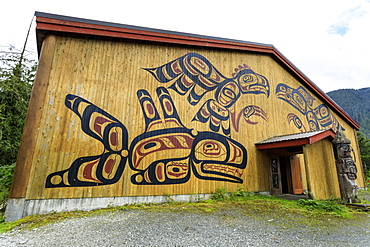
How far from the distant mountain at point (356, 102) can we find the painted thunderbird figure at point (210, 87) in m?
72.9

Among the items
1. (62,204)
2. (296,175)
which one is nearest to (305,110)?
(296,175)

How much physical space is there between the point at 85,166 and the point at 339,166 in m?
9.04

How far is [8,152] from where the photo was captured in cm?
1045

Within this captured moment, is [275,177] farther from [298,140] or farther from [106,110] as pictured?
[106,110]

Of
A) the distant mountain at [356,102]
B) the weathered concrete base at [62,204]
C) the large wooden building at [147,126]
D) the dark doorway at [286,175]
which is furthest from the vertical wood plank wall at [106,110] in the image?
the distant mountain at [356,102]

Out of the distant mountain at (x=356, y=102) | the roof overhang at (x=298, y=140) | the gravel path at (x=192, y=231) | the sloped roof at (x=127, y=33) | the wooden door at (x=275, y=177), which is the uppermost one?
the distant mountain at (x=356, y=102)

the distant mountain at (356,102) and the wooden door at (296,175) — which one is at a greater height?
the distant mountain at (356,102)

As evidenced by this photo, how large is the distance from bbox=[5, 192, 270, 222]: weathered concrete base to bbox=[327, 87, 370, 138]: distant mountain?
77.8 metres

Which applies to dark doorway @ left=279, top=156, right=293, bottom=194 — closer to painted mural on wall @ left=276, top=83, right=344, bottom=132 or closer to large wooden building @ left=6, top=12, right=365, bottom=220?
large wooden building @ left=6, top=12, right=365, bottom=220

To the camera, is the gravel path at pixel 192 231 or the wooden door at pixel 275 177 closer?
the gravel path at pixel 192 231

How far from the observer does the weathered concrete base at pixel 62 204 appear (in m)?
5.32

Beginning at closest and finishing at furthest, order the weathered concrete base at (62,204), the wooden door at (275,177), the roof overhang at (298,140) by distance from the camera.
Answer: the weathered concrete base at (62,204) < the roof overhang at (298,140) < the wooden door at (275,177)

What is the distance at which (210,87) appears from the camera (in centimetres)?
877

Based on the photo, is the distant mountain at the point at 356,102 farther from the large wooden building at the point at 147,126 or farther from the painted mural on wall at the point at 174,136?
the painted mural on wall at the point at 174,136
